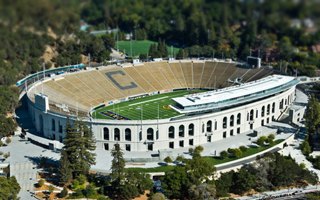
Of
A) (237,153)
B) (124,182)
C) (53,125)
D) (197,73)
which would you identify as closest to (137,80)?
(197,73)

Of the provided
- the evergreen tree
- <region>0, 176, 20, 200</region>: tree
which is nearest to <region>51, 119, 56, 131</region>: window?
the evergreen tree

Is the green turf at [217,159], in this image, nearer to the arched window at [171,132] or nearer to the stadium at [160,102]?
the stadium at [160,102]

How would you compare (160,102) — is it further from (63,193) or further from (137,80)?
(63,193)

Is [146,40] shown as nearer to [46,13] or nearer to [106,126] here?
[106,126]

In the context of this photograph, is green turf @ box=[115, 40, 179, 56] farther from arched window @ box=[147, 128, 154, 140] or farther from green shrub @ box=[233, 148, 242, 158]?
green shrub @ box=[233, 148, 242, 158]

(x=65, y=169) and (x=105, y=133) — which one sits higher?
(x=105, y=133)

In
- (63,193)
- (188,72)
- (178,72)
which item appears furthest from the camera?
(188,72)

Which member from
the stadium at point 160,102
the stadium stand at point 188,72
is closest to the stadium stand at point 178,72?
the stadium at point 160,102
